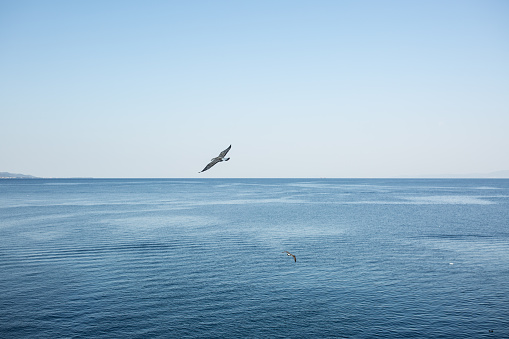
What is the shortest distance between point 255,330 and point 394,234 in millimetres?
52072

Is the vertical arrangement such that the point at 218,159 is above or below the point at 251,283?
above

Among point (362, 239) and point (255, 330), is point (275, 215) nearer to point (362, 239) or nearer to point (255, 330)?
point (362, 239)

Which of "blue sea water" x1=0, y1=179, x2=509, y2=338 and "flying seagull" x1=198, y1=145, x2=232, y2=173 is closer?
"flying seagull" x1=198, y1=145, x2=232, y2=173

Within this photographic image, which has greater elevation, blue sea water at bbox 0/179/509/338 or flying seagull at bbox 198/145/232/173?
flying seagull at bbox 198/145/232/173

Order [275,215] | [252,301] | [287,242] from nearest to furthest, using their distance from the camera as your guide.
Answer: [252,301]
[287,242]
[275,215]

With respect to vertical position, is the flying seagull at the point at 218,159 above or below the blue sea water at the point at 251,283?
above

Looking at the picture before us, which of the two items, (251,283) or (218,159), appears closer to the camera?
(218,159)

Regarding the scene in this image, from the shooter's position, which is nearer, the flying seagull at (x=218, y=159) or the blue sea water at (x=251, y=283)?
the flying seagull at (x=218, y=159)

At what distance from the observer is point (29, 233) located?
72625 millimetres

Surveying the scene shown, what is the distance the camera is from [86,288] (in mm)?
41656

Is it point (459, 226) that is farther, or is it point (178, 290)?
point (459, 226)

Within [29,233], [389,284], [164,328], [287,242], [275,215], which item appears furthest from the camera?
[275,215]

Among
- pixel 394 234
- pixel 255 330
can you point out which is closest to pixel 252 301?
pixel 255 330

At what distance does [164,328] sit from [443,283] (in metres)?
32.1
